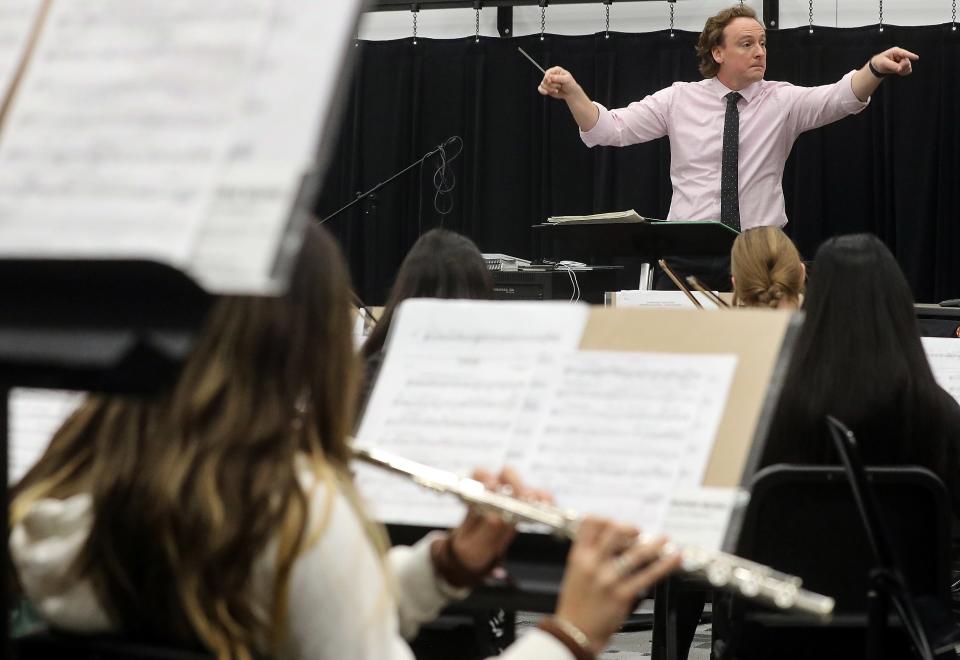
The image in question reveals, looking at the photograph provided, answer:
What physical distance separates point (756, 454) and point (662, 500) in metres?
0.12

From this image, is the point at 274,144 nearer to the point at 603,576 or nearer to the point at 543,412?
the point at 603,576

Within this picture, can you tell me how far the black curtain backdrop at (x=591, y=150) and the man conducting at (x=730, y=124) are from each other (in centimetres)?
176

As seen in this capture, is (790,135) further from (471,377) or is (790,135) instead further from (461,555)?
(461,555)

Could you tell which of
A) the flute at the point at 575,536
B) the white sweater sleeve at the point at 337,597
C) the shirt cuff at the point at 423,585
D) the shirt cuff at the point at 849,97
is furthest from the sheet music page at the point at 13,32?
the shirt cuff at the point at 849,97

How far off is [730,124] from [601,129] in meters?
0.50

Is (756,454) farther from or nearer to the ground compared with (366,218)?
farther from the ground

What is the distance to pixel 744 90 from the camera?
16.4 feet

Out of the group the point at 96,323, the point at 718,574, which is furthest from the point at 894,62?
the point at 96,323

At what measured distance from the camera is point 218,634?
3.43 ft

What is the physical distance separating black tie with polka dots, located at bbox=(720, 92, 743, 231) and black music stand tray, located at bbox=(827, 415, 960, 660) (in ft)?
10.1

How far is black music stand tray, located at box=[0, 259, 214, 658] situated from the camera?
749mm

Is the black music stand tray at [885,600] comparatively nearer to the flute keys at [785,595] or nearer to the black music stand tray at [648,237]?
the flute keys at [785,595]

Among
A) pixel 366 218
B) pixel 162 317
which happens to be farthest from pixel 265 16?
pixel 366 218

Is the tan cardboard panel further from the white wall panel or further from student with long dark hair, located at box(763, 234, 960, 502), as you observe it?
the white wall panel
